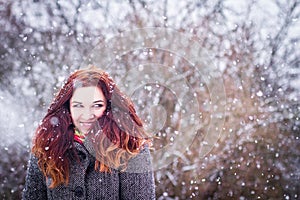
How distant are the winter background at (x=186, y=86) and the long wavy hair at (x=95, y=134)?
2656mm

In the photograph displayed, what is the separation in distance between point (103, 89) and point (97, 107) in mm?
79

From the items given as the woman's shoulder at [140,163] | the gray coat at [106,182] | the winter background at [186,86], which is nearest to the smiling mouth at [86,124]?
the gray coat at [106,182]

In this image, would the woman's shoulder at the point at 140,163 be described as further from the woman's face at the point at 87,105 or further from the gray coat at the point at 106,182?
the woman's face at the point at 87,105

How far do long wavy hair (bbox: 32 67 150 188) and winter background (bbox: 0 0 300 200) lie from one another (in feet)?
8.71

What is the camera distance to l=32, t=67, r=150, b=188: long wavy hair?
1824 mm

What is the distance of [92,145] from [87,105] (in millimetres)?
175

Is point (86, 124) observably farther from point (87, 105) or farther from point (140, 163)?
point (140, 163)

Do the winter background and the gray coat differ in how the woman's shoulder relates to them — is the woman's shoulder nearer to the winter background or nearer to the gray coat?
the gray coat

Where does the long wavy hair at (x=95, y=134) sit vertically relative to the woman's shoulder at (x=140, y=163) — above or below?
above

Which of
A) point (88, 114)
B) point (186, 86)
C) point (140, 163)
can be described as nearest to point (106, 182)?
point (140, 163)

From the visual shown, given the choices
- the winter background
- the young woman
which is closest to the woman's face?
the young woman

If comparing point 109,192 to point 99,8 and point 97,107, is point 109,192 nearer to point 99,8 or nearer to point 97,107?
point 97,107

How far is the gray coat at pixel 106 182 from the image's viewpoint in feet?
6.11

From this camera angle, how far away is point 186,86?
4734mm
